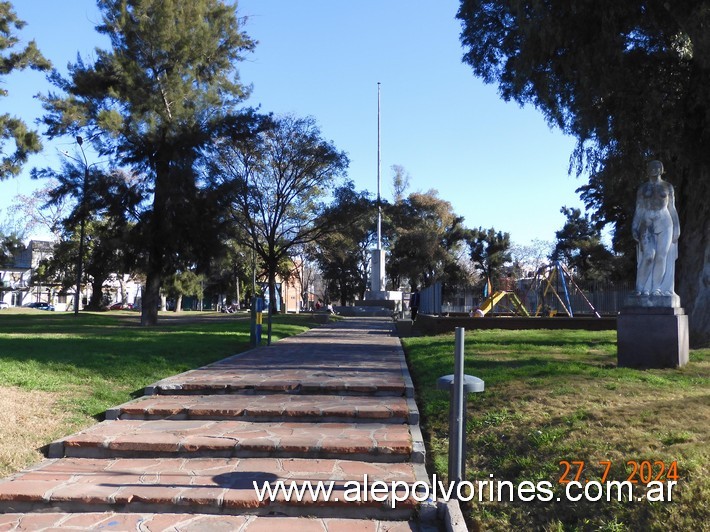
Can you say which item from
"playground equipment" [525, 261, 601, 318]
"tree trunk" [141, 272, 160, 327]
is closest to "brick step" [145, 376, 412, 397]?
"playground equipment" [525, 261, 601, 318]

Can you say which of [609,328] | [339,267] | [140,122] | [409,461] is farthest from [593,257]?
[409,461]

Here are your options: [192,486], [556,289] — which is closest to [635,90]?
[192,486]

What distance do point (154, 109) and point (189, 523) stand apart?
23743mm

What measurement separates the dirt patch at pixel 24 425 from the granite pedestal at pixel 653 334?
744 cm

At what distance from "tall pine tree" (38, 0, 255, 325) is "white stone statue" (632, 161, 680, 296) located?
19058mm

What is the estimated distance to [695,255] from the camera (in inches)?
505

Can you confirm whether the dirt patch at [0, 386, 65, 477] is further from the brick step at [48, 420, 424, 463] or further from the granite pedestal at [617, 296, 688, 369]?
the granite pedestal at [617, 296, 688, 369]

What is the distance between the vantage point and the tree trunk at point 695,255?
12273 mm

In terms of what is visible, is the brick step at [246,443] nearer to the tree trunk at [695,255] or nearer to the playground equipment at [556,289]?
the tree trunk at [695,255]

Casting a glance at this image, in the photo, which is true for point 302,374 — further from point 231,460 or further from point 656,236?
point 656,236

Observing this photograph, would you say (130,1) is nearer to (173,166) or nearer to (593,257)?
(173,166)

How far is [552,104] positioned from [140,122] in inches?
683

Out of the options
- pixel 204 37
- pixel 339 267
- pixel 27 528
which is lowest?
pixel 27 528

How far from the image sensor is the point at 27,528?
4582 mm
